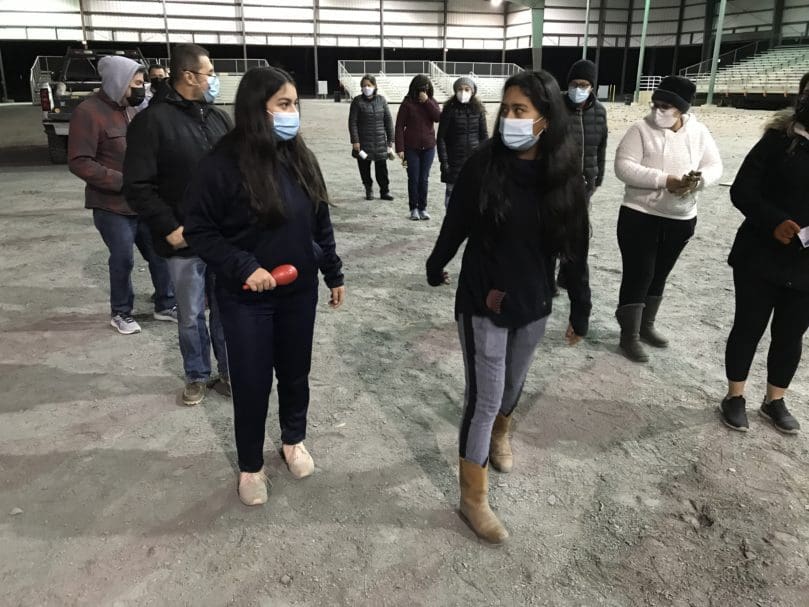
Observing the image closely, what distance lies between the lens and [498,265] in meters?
2.20

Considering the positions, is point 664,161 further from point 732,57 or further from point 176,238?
point 732,57

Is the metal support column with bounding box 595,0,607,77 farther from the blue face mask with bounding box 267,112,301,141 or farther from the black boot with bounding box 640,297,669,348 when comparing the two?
the blue face mask with bounding box 267,112,301,141

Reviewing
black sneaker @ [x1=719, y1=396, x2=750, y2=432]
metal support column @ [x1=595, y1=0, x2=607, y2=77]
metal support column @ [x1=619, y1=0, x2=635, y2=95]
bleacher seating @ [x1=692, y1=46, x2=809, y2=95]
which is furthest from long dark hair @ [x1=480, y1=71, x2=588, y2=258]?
metal support column @ [x1=619, y1=0, x2=635, y2=95]

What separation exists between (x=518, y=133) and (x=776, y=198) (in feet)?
5.40

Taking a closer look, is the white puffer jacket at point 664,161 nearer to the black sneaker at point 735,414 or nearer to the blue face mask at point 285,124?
the black sneaker at point 735,414

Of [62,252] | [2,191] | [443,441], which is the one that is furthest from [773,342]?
[2,191]

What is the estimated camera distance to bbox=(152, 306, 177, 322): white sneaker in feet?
15.4

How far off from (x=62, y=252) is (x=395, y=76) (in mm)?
27427

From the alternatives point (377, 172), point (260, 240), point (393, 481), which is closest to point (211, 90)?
point (260, 240)

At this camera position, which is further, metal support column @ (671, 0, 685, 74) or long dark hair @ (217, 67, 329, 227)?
metal support column @ (671, 0, 685, 74)

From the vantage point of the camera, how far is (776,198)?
291 cm

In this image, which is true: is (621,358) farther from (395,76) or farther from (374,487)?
(395,76)

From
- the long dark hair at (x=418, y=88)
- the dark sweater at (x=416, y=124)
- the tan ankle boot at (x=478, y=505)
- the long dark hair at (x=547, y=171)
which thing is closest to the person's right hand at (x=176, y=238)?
the long dark hair at (x=547, y=171)

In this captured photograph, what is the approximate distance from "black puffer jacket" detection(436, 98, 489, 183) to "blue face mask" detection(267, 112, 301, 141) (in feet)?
14.3
